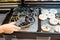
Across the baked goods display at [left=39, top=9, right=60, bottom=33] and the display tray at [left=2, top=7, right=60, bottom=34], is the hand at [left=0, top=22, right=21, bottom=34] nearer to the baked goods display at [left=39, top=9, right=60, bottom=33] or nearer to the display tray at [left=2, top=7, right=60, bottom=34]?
the display tray at [left=2, top=7, right=60, bottom=34]

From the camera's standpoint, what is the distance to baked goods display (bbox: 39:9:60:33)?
1.22 metres

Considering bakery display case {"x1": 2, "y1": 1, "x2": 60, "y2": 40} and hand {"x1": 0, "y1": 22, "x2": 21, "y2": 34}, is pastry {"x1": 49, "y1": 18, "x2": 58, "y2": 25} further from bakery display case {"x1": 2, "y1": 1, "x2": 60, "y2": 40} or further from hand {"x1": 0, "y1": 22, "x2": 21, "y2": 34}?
hand {"x1": 0, "y1": 22, "x2": 21, "y2": 34}

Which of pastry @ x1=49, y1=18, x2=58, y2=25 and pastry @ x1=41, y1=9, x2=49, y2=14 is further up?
pastry @ x1=41, y1=9, x2=49, y2=14

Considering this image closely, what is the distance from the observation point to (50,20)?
1310mm

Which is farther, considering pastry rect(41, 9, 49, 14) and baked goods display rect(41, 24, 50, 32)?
pastry rect(41, 9, 49, 14)

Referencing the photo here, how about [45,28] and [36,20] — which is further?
[36,20]

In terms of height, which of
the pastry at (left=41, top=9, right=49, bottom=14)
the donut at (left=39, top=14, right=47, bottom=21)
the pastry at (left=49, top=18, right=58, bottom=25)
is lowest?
the pastry at (left=49, top=18, right=58, bottom=25)

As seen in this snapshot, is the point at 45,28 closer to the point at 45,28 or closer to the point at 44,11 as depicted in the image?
the point at 45,28

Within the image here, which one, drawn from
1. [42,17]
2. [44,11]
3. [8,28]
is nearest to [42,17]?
[42,17]

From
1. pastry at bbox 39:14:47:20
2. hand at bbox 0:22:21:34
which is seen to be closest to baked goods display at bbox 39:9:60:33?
pastry at bbox 39:14:47:20

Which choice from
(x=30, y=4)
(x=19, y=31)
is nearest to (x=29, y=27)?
(x=19, y=31)

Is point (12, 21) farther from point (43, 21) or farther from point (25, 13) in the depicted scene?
point (43, 21)

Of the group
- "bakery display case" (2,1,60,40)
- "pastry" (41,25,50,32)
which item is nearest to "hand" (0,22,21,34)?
"bakery display case" (2,1,60,40)

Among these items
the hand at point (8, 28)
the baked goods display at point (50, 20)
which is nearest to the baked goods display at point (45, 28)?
the baked goods display at point (50, 20)
